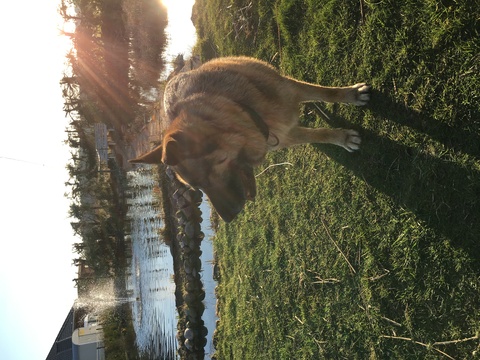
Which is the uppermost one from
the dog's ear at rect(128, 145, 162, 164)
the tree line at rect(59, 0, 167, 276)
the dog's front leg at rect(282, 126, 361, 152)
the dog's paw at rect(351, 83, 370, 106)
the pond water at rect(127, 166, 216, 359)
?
the tree line at rect(59, 0, 167, 276)

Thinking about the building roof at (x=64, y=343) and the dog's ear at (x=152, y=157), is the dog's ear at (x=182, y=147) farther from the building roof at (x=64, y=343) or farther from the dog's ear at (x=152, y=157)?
the building roof at (x=64, y=343)

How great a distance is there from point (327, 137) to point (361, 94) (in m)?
0.68

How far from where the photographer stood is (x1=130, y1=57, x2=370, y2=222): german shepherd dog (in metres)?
3.32

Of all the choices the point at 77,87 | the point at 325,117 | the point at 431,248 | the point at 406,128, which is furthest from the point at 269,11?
the point at 77,87

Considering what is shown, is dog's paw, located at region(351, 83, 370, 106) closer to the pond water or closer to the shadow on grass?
the shadow on grass

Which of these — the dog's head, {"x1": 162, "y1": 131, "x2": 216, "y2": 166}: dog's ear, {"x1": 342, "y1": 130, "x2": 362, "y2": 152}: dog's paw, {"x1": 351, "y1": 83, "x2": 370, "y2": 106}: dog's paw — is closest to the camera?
{"x1": 162, "y1": 131, "x2": 216, "y2": 166}: dog's ear

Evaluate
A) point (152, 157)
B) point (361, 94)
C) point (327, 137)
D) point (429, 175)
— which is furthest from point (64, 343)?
point (429, 175)

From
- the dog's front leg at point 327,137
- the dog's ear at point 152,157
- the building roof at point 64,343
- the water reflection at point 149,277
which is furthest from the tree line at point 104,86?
the building roof at point 64,343

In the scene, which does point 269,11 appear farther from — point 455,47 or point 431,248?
point 431,248

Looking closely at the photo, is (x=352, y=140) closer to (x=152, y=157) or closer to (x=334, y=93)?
(x=334, y=93)

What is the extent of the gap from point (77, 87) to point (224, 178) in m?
12.1

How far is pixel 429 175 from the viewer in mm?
3328

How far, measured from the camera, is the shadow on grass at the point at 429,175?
2945 mm

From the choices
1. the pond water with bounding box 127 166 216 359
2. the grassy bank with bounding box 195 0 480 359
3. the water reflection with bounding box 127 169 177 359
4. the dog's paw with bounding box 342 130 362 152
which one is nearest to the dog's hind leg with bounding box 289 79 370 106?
the grassy bank with bounding box 195 0 480 359
